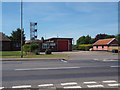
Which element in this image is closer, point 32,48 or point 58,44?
point 32,48

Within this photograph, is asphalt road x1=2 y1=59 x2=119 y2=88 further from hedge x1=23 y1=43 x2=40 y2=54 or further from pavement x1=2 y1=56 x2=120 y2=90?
hedge x1=23 y1=43 x2=40 y2=54

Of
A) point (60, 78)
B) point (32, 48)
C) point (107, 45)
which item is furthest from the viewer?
point (107, 45)

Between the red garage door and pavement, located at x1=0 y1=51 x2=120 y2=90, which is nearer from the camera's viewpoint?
pavement, located at x1=0 y1=51 x2=120 y2=90

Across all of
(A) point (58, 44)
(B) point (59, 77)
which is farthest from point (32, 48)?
(B) point (59, 77)

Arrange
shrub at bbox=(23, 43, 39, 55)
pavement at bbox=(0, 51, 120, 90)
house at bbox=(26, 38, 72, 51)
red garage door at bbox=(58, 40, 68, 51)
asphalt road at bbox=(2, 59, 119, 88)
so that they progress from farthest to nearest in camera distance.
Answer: red garage door at bbox=(58, 40, 68, 51), house at bbox=(26, 38, 72, 51), shrub at bbox=(23, 43, 39, 55), asphalt road at bbox=(2, 59, 119, 88), pavement at bbox=(0, 51, 120, 90)

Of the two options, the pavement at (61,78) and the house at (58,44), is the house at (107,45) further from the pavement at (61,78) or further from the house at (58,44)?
the pavement at (61,78)

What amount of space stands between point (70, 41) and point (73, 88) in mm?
38331

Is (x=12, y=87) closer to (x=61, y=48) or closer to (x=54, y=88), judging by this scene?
(x=54, y=88)

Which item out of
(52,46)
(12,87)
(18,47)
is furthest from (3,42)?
(12,87)

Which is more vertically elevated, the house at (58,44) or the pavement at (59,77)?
the house at (58,44)

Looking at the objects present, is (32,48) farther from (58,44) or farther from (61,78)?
(61,78)

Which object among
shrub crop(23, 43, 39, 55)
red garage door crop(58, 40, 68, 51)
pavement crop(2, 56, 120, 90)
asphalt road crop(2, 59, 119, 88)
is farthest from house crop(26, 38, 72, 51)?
pavement crop(2, 56, 120, 90)

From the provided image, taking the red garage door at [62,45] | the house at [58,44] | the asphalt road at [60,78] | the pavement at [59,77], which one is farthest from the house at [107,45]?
the asphalt road at [60,78]

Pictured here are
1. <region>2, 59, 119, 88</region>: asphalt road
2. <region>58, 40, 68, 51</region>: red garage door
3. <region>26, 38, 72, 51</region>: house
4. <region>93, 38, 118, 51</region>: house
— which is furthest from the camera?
<region>58, 40, 68, 51</region>: red garage door
